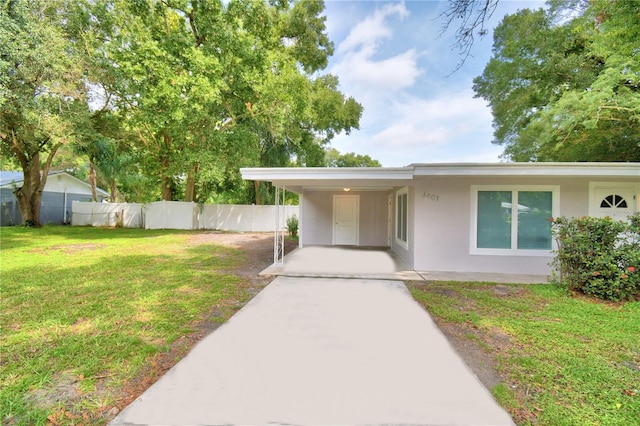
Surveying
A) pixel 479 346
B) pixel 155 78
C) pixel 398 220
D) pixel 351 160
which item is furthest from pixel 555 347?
pixel 351 160

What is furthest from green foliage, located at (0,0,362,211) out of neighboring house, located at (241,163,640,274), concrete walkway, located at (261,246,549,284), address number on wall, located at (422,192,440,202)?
address number on wall, located at (422,192,440,202)

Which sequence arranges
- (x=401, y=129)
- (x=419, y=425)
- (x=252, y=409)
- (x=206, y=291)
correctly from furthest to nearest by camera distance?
(x=401, y=129)
(x=206, y=291)
(x=252, y=409)
(x=419, y=425)

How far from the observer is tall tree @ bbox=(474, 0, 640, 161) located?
898 cm

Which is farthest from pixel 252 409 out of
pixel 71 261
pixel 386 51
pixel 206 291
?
pixel 386 51

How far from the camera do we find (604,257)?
4883 mm

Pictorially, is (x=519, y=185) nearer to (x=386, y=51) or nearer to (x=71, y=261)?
(x=386, y=51)

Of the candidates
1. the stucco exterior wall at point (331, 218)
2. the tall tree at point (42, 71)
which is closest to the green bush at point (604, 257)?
the stucco exterior wall at point (331, 218)

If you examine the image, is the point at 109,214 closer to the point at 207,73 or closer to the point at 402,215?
the point at 207,73

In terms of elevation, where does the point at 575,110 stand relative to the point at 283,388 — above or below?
above

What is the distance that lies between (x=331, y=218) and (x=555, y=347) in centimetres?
836

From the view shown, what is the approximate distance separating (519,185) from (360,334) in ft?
18.1

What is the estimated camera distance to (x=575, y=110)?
9539mm

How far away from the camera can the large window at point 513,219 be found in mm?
6625

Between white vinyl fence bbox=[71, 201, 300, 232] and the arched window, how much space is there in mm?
12981
